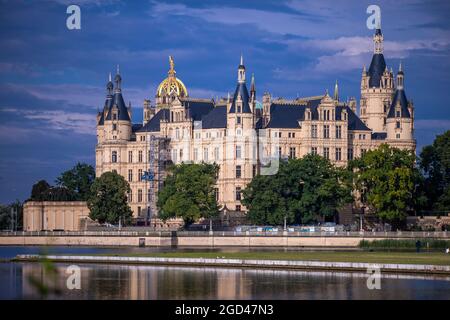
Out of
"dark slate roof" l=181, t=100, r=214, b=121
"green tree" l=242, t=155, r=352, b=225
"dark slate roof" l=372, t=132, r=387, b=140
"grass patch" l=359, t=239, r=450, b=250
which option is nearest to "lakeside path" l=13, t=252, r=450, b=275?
"grass patch" l=359, t=239, r=450, b=250

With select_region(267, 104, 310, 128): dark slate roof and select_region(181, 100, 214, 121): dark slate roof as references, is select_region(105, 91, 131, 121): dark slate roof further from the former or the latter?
select_region(267, 104, 310, 128): dark slate roof

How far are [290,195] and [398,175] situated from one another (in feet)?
38.0

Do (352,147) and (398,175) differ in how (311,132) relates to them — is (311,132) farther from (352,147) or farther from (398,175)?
(398,175)

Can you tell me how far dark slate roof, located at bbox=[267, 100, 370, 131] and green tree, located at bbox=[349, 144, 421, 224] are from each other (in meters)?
14.8

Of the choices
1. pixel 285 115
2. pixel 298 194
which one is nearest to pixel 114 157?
pixel 285 115

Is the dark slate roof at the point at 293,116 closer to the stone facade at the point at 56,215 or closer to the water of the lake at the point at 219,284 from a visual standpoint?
the stone facade at the point at 56,215

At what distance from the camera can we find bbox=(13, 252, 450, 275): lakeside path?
90.7 metres

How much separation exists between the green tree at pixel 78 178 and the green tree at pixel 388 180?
49.0 m

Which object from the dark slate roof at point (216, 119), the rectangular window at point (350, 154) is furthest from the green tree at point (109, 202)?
the rectangular window at point (350, 154)

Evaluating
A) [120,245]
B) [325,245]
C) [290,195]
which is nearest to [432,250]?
[325,245]

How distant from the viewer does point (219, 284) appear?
83875 mm

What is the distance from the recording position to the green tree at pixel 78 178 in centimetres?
18112

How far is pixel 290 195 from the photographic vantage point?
142 meters

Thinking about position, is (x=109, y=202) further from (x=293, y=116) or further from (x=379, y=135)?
(x=379, y=135)
